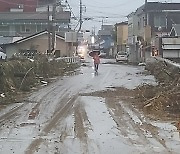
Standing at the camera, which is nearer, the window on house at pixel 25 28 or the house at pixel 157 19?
the house at pixel 157 19

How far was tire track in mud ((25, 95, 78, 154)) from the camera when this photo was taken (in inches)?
334

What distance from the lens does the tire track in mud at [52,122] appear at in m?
8.48

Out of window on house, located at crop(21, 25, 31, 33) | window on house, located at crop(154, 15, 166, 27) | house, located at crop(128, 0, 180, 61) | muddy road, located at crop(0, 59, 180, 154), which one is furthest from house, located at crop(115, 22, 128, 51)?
muddy road, located at crop(0, 59, 180, 154)

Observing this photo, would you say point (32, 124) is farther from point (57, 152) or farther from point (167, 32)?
point (167, 32)

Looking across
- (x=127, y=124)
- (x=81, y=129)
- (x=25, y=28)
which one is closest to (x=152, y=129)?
(x=127, y=124)

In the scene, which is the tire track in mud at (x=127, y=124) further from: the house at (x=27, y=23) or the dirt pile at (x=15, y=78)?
the house at (x=27, y=23)

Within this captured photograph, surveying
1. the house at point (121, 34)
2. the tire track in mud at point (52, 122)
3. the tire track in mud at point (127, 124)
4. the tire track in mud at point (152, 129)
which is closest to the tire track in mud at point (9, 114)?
the tire track in mud at point (52, 122)

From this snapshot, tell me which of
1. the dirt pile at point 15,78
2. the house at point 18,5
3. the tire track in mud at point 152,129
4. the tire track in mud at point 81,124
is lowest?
the tire track in mud at point 152,129

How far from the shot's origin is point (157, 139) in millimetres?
9312

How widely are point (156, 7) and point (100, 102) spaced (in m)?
49.9

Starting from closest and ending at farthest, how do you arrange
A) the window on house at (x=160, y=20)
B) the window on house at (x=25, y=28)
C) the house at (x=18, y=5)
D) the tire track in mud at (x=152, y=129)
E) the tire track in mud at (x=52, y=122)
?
the tire track in mud at (x=52, y=122), the tire track in mud at (x=152, y=129), the window on house at (x=160, y=20), the window on house at (x=25, y=28), the house at (x=18, y=5)

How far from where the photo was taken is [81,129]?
10391mm

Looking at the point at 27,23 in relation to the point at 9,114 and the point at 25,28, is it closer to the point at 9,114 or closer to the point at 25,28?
the point at 25,28

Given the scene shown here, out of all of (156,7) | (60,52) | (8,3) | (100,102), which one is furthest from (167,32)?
(100,102)
